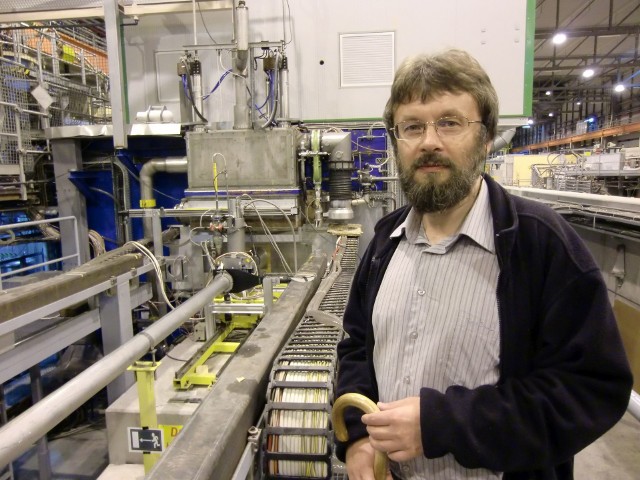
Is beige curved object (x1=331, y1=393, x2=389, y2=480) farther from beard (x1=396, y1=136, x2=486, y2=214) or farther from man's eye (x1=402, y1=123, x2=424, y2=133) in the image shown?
man's eye (x1=402, y1=123, x2=424, y2=133)

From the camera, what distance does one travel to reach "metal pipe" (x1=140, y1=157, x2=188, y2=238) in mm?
5129

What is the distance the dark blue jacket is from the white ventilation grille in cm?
459

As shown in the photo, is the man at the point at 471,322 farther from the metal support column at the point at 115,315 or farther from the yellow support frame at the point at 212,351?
the metal support column at the point at 115,315

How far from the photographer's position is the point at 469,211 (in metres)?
1.20

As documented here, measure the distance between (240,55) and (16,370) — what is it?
3457mm

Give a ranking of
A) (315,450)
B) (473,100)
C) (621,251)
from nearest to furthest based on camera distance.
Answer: (473,100) → (315,450) → (621,251)

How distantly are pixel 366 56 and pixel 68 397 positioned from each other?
16.1ft

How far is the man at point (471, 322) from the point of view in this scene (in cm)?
95

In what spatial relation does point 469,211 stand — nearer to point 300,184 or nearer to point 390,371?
point 390,371

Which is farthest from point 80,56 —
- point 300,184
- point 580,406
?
point 580,406

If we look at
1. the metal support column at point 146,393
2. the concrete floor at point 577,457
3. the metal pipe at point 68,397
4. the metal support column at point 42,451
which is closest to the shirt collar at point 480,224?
the metal pipe at point 68,397

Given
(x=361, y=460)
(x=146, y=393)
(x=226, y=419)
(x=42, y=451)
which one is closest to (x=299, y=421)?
(x=226, y=419)

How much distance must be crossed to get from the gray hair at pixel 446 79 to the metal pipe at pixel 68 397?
130cm

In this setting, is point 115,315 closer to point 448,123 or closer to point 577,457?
point 448,123
